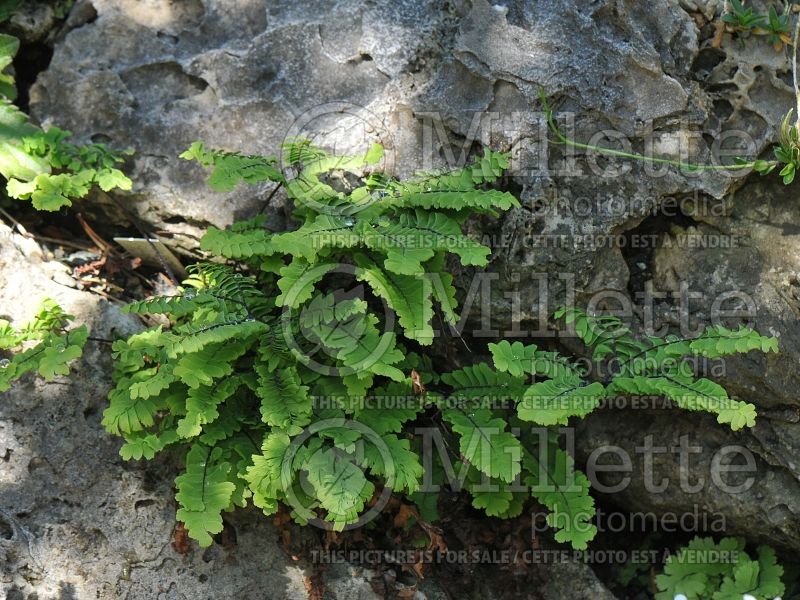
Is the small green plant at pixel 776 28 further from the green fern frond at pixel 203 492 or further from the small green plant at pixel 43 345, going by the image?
the small green plant at pixel 43 345

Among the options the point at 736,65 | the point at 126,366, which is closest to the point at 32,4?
the point at 126,366

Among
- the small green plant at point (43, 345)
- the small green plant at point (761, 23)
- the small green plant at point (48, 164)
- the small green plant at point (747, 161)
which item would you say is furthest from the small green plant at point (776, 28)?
the small green plant at point (43, 345)

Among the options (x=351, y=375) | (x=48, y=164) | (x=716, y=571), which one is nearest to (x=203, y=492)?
(x=351, y=375)

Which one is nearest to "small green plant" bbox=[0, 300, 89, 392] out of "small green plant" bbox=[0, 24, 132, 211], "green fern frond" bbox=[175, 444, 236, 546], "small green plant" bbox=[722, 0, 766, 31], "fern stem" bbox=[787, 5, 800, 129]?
"small green plant" bbox=[0, 24, 132, 211]

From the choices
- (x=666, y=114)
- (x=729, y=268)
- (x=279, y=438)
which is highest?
(x=666, y=114)

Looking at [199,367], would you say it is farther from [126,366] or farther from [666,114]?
[666,114]

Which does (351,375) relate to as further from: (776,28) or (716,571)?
(776,28)

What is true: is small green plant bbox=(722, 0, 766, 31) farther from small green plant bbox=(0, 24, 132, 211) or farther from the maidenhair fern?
small green plant bbox=(0, 24, 132, 211)
